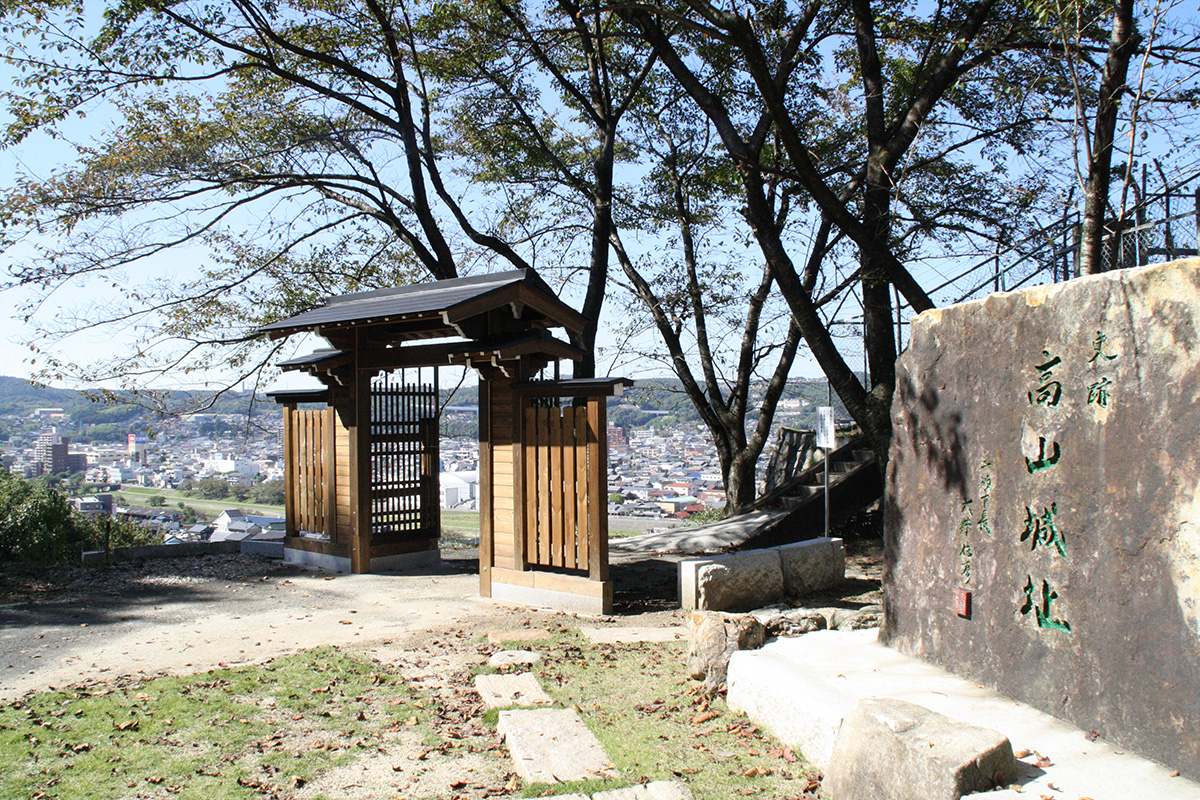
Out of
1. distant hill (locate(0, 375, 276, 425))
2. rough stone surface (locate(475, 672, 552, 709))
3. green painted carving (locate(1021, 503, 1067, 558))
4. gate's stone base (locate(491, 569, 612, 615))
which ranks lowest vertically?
rough stone surface (locate(475, 672, 552, 709))

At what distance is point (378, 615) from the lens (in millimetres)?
8688

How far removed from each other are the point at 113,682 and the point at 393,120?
1072cm

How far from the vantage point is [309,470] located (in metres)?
12.0

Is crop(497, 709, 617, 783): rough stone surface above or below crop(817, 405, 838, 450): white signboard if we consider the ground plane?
below

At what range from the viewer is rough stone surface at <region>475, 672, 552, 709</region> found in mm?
5629

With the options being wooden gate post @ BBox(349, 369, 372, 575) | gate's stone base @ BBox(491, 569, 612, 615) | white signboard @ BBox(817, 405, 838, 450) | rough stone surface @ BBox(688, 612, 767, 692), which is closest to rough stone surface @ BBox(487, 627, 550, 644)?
gate's stone base @ BBox(491, 569, 612, 615)

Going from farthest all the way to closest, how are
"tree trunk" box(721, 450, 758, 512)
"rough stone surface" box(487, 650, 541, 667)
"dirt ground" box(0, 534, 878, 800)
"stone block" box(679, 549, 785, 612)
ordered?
1. "tree trunk" box(721, 450, 758, 512)
2. "stone block" box(679, 549, 785, 612)
3. "rough stone surface" box(487, 650, 541, 667)
4. "dirt ground" box(0, 534, 878, 800)

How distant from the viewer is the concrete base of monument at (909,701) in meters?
3.63

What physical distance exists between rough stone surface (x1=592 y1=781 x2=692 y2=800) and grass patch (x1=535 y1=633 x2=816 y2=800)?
98mm

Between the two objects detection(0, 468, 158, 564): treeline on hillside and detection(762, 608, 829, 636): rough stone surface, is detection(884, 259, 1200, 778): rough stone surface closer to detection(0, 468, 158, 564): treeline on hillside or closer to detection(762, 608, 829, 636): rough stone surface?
detection(762, 608, 829, 636): rough stone surface

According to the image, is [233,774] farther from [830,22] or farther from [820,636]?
[830,22]

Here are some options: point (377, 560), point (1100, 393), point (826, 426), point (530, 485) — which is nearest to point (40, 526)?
point (377, 560)

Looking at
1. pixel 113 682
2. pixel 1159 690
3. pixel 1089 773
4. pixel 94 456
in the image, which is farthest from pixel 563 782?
pixel 94 456

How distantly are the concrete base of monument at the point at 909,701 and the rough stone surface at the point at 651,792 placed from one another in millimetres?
895
